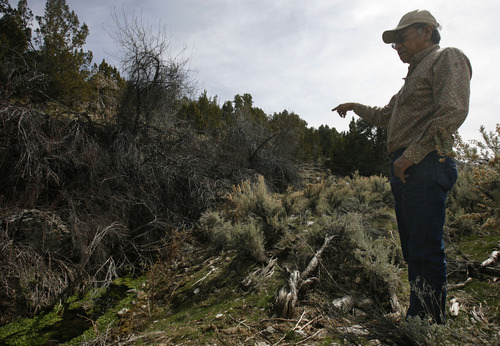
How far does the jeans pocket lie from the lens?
1545mm

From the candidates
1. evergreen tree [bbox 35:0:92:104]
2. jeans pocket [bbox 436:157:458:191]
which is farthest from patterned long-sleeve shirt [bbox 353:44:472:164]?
evergreen tree [bbox 35:0:92:104]

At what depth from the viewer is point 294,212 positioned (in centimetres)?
501

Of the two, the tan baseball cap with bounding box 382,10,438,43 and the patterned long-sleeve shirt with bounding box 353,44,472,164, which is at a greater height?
the tan baseball cap with bounding box 382,10,438,43

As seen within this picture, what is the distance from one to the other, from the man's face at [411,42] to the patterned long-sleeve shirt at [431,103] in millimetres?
46

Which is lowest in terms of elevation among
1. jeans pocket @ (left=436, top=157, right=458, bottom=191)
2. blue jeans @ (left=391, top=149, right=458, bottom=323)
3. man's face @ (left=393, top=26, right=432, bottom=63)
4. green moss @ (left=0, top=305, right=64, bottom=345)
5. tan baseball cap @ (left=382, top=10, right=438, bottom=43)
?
green moss @ (left=0, top=305, right=64, bottom=345)

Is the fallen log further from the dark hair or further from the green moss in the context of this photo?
the green moss

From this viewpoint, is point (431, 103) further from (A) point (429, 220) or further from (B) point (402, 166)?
→ (A) point (429, 220)

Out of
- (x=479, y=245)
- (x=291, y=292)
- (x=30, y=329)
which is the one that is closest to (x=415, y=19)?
(x=291, y=292)

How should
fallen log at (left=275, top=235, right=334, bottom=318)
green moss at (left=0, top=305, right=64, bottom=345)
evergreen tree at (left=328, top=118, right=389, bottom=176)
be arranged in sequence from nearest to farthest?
fallen log at (left=275, top=235, right=334, bottom=318), green moss at (left=0, top=305, right=64, bottom=345), evergreen tree at (left=328, top=118, right=389, bottom=176)

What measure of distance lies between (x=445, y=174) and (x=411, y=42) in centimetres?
88

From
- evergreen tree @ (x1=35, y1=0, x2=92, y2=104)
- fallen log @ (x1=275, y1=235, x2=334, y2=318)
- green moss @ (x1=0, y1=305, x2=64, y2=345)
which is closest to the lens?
fallen log @ (x1=275, y1=235, x2=334, y2=318)

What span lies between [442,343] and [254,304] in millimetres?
1500

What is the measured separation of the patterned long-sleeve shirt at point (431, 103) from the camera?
4.85 ft

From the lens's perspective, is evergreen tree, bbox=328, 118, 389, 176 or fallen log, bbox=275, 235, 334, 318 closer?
fallen log, bbox=275, 235, 334, 318
